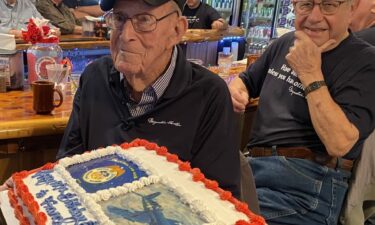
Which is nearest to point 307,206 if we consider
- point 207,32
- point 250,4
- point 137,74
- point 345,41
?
point 345,41

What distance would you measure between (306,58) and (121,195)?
51.7 inches

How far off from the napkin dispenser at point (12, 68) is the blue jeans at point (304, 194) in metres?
1.28

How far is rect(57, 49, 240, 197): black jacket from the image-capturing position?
142 centimetres

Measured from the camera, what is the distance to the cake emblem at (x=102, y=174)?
905 mm

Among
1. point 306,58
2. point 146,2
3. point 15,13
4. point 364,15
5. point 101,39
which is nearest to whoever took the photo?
point 146,2

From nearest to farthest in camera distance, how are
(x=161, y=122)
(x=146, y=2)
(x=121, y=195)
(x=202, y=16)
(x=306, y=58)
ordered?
(x=121, y=195), (x=146, y=2), (x=161, y=122), (x=306, y=58), (x=202, y=16)

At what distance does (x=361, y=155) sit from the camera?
200cm

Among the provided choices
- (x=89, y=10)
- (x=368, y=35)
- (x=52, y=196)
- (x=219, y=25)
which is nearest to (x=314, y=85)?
(x=368, y=35)

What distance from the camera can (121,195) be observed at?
0.85m

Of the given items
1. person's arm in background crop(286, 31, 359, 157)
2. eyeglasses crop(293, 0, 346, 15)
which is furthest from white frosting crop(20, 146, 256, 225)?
eyeglasses crop(293, 0, 346, 15)

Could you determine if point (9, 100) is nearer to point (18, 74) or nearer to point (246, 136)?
point (18, 74)

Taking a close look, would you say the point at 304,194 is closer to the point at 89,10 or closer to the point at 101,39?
the point at 101,39

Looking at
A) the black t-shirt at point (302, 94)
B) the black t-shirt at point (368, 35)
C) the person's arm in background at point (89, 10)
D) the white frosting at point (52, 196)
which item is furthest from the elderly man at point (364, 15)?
the person's arm in background at point (89, 10)

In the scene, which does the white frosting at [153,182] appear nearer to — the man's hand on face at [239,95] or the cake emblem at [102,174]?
the cake emblem at [102,174]
